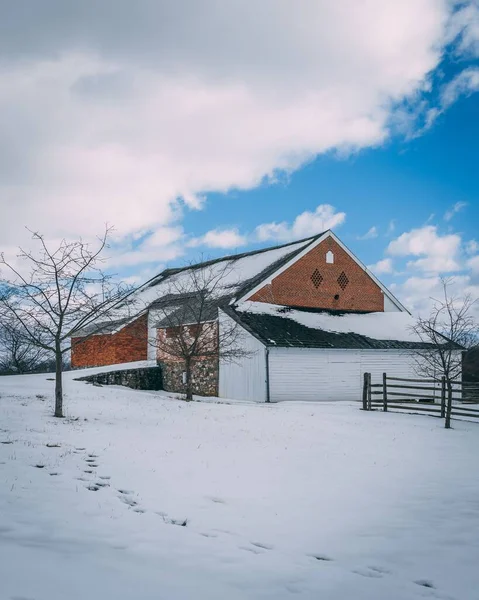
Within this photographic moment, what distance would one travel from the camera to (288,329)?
27484 mm

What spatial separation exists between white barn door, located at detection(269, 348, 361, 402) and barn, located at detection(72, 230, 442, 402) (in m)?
0.05

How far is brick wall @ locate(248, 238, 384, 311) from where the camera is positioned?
31.0m

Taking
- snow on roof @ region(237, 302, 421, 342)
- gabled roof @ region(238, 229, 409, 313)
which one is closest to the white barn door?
snow on roof @ region(237, 302, 421, 342)

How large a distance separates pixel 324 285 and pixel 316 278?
2.44ft

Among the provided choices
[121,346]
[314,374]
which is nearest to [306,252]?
[314,374]

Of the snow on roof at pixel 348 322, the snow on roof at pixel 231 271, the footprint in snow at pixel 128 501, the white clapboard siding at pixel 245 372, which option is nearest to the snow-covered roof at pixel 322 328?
the snow on roof at pixel 348 322

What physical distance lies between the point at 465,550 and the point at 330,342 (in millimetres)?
20617

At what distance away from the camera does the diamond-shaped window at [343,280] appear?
33812 millimetres

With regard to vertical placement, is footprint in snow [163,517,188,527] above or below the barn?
below

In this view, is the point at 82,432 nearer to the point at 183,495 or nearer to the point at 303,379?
the point at 183,495

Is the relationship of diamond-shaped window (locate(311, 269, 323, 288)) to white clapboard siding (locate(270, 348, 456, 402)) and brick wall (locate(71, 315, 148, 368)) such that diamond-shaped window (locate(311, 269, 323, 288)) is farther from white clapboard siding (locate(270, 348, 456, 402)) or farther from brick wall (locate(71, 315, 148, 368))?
brick wall (locate(71, 315, 148, 368))

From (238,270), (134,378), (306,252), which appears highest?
(306,252)

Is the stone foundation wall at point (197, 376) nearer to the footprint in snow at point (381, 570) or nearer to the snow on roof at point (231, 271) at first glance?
the snow on roof at point (231, 271)

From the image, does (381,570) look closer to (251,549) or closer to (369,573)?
(369,573)
